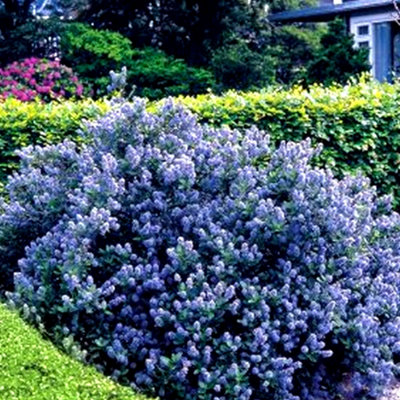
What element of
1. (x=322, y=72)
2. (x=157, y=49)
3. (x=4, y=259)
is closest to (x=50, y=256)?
(x=4, y=259)

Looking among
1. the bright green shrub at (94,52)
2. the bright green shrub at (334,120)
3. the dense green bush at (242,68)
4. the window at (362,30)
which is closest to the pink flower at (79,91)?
the bright green shrub at (94,52)

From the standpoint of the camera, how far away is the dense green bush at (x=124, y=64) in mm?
17703

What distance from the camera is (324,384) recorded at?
4.96 metres

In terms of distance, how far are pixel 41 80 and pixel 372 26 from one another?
7852 mm

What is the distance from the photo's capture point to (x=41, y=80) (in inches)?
611

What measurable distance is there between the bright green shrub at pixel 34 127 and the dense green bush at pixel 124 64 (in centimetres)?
996

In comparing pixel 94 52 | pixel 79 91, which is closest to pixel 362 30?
pixel 94 52

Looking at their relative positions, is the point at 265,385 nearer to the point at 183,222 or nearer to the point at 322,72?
the point at 183,222

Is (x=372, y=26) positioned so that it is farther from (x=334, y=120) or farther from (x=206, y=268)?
(x=206, y=268)

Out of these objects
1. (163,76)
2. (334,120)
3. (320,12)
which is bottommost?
(334,120)

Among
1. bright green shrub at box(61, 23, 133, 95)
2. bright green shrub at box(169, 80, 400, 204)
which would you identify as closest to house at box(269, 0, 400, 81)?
bright green shrub at box(61, 23, 133, 95)

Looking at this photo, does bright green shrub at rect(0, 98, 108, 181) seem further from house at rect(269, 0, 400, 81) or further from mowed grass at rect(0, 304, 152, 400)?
house at rect(269, 0, 400, 81)

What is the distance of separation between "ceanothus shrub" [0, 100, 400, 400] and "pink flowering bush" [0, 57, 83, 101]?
9.67m

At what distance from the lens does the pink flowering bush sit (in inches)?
585
